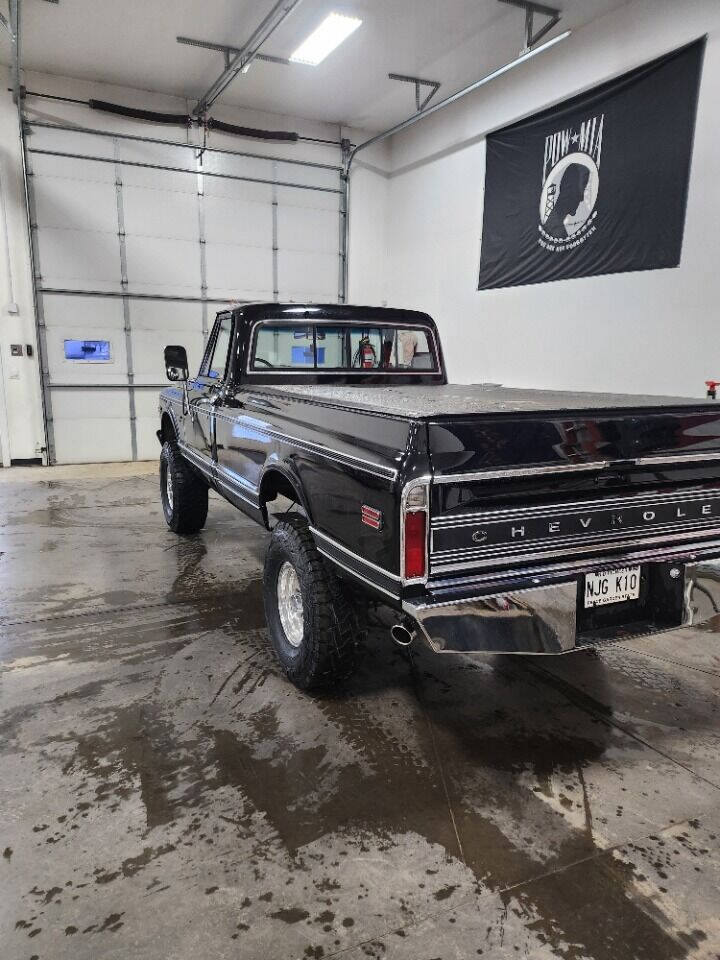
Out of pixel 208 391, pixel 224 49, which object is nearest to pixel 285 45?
pixel 224 49

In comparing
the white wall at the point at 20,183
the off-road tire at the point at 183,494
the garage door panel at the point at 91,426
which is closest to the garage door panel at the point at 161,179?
the white wall at the point at 20,183

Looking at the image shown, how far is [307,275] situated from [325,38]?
3.70 metres

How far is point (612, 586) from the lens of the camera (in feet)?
7.23

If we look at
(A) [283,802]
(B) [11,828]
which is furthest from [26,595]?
(A) [283,802]

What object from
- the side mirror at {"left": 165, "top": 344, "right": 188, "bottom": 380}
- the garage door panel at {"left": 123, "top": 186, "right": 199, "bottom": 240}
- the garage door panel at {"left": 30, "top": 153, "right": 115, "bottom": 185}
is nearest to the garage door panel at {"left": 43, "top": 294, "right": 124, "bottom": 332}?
the garage door panel at {"left": 123, "top": 186, "right": 199, "bottom": 240}

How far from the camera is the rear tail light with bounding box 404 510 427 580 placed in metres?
1.93

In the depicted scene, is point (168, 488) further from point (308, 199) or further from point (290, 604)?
point (308, 199)

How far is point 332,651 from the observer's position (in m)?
2.56

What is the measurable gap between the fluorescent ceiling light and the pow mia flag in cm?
234

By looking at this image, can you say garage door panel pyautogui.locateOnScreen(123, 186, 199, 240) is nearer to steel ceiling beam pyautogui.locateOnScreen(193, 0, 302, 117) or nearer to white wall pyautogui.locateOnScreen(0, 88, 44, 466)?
steel ceiling beam pyautogui.locateOnScreen(193, 0, 302, 117)

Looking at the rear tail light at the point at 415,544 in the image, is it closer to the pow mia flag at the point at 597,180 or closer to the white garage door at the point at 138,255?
the pow mia flag at the point at 597,180

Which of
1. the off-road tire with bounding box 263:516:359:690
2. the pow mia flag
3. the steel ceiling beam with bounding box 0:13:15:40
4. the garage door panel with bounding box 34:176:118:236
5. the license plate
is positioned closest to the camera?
the license plate

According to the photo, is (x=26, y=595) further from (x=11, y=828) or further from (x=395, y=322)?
(x=395, y=322)

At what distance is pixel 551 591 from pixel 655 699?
3.90ft
